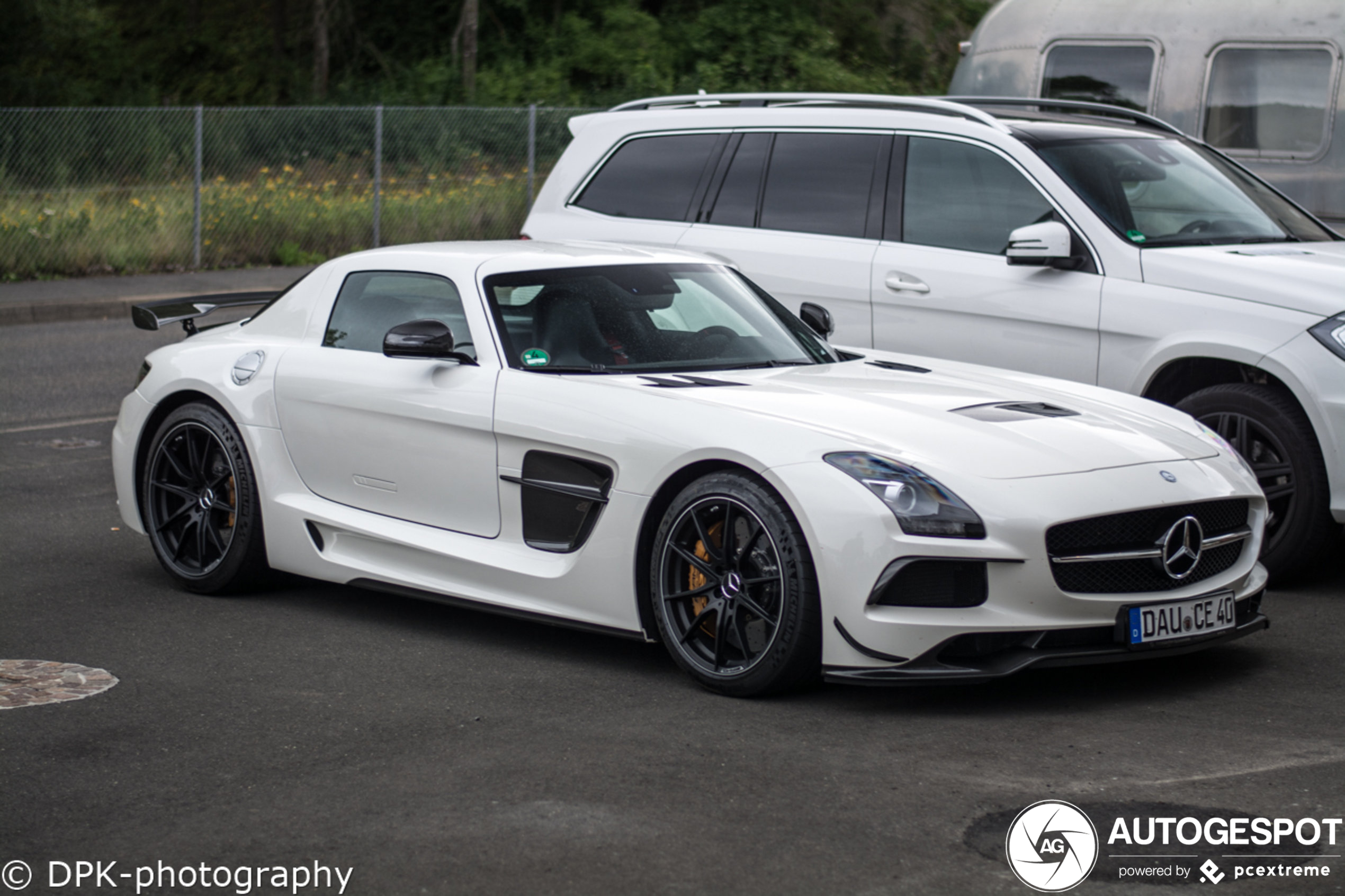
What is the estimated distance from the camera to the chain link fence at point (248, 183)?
66.7 ft

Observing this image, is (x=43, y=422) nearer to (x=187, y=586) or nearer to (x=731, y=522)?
(x=187, y=586)

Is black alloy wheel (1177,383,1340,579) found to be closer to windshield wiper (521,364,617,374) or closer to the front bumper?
the front bumper

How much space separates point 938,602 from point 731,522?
0.69 meters

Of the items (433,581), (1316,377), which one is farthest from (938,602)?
(1316,377)

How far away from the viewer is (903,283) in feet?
27.5

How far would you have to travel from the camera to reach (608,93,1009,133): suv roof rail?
857 centimetres

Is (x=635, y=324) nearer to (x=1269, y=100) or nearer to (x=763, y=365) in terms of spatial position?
(x=763, y=365)

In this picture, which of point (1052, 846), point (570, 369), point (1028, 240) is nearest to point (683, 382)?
point (570, 369)

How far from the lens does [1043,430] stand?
18.1ft

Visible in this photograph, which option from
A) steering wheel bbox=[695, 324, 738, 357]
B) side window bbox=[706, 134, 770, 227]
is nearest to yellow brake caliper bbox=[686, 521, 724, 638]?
steering wheel bbox=[695, 324, 738, 357]

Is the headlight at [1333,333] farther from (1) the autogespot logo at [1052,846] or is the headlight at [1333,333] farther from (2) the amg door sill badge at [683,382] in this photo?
(1) the autogespot logo at [1052,846]

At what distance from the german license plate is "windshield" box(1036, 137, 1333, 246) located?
110 inches

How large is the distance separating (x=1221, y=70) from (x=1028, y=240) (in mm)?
5510

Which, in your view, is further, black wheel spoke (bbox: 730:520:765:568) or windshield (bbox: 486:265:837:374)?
windshield (bbox: 486:265:837:374)
